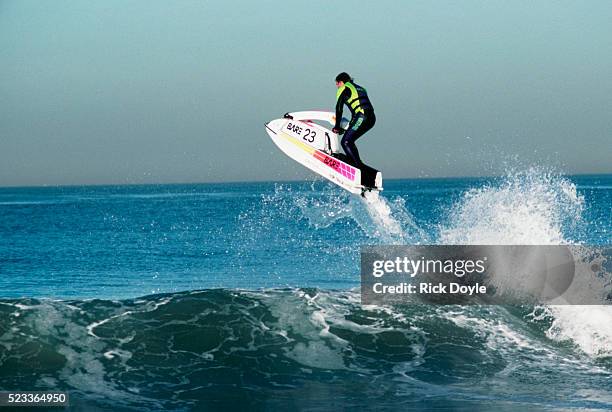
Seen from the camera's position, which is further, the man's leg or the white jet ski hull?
the white jet ski hull

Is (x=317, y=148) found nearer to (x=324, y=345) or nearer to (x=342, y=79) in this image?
(x=342, y=79)

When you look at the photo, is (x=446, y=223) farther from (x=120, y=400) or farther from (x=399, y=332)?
(x=120, y=400)

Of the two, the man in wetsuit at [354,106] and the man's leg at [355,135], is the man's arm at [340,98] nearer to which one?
the man in wetsuit at [354,106]

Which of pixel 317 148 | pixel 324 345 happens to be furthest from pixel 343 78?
pixel 324 345

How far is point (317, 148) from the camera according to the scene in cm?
1591

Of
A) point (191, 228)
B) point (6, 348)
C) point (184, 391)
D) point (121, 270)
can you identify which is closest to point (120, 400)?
point (184, 391)

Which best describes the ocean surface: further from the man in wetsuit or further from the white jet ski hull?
the man in wetsuit

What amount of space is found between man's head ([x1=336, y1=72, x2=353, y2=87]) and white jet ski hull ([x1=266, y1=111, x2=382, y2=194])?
0.93m

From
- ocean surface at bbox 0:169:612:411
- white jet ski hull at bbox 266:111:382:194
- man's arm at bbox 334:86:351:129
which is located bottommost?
ocean surface at bbox 0:169:612:411

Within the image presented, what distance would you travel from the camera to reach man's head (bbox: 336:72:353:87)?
14.0 meters

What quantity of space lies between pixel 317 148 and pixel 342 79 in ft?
6.97

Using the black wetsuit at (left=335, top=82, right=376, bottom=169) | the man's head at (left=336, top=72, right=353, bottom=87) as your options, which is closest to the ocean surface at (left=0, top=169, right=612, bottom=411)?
the black wetsuit at (left=335, top=82, right=376, bottom=169)

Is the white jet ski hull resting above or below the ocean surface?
above

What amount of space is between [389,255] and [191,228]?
2910cm
